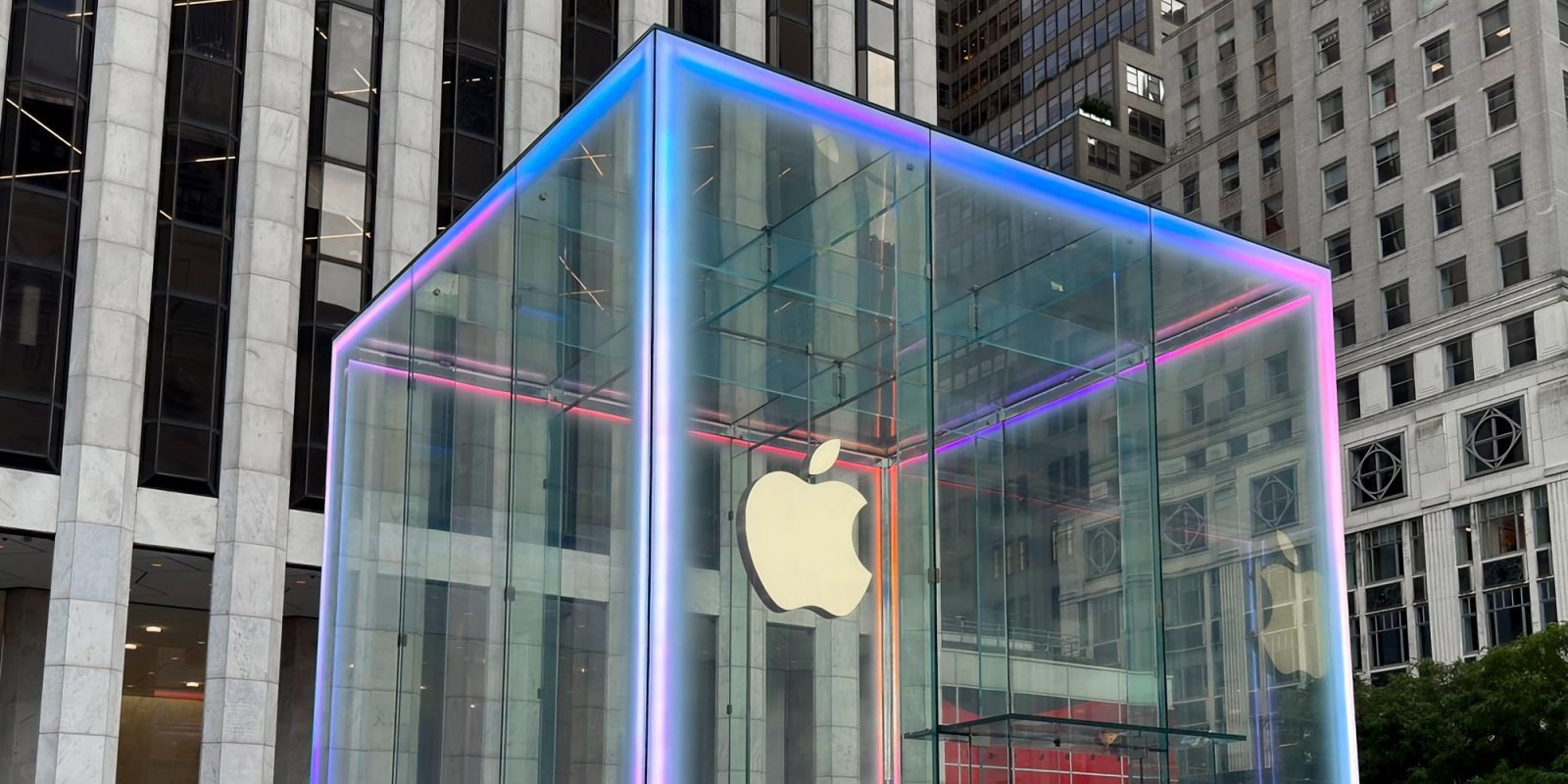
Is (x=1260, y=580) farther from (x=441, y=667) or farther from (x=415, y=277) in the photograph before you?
(x=415, y=277)

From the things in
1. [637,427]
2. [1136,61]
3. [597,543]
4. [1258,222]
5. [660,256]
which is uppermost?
[1136,61]

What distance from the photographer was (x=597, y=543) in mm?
10109

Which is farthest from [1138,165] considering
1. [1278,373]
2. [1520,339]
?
[1278,373]

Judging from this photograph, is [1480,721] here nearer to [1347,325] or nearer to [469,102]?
[469,102]

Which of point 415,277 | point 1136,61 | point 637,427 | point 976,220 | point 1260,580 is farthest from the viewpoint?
point 1136,61

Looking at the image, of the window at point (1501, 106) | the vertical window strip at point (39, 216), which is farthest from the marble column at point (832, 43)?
the window at point (1501, 106)

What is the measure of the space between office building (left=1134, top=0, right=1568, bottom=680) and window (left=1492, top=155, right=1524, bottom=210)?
88mm

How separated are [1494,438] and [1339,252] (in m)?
13.9

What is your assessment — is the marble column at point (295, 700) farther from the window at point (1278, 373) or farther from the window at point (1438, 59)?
the window at point (1438, 59)

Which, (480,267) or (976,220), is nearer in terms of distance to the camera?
(976,220)

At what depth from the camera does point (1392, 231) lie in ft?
A: 231

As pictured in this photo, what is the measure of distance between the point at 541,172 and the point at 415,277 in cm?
285

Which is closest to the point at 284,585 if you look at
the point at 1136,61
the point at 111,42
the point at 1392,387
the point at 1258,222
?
the point at 111,42

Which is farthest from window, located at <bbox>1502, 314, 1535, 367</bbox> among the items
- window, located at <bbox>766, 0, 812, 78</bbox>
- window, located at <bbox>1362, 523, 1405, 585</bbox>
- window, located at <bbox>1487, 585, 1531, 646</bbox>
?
window, located at <bbox>766, 0, 812, 78</bbox>
